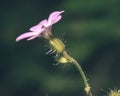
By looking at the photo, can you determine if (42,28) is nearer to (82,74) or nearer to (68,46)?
(82,74)

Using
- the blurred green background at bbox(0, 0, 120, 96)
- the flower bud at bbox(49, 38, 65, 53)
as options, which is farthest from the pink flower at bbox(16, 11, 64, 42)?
the blurred green background at bbox(0, 0, 120, 96)

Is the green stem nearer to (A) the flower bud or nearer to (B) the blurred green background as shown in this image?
(A) the flower bud

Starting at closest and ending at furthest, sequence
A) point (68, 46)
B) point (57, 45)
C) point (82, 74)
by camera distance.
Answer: point (82, 74) → point (57, 45) → point (68, 46)

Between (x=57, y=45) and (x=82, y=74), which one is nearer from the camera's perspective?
(x=82, y=74)

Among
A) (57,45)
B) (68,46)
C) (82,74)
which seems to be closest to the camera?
(82,74)

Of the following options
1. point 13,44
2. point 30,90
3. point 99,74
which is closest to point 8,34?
point 13,44

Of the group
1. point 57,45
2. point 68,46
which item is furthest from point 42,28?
point 68,46

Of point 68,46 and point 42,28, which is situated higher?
point 42,28

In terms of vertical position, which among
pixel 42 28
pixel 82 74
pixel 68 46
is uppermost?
pixel 42 28
